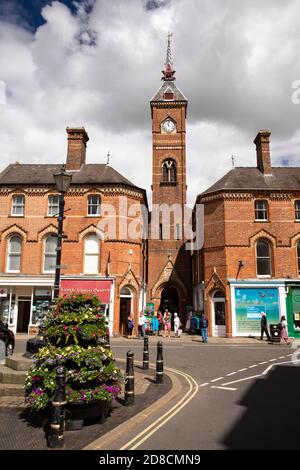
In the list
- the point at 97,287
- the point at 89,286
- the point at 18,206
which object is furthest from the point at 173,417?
the point at 18,206

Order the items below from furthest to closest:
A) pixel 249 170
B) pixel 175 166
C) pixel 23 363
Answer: pixel 175 166 < pixel 249 170 < pixel 23 363

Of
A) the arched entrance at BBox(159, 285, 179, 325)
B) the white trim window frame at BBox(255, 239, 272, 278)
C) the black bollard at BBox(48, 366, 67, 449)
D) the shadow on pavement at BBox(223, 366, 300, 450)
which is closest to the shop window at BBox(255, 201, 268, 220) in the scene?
the white trim window frame at BBox(255, 239, 272, 278)

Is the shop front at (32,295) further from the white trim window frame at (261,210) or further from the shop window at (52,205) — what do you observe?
the white trim window frame at (261,210)

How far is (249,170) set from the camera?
86.4 feet

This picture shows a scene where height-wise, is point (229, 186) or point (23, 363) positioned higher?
point (229, 186)

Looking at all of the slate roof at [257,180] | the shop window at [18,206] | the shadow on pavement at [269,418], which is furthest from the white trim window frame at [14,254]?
the shadow on pavement at [269,418]

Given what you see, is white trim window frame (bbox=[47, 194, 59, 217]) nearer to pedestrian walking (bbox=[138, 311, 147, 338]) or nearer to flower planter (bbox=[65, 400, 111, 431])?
pedestrian walking (bbox=[138, 311, 147, 338])

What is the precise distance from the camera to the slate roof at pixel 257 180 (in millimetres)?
24078

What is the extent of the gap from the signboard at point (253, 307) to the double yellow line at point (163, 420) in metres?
13.5

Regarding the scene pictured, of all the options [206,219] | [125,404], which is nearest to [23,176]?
[206,219]

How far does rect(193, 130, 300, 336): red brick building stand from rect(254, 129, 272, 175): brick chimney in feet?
4.47

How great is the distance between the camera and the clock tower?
27.8 metres
